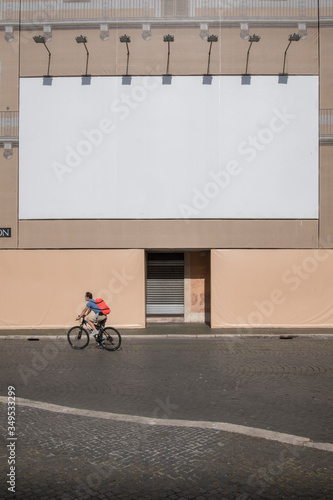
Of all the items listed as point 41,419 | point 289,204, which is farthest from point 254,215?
point 41,419

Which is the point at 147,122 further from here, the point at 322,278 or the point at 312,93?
the point at 322,278

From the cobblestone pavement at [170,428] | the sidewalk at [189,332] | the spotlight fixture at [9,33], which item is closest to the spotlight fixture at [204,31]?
the spotlight fixture at [9,33]


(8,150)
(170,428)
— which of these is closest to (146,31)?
(8,150)

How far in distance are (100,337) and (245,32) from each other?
43.9 feet

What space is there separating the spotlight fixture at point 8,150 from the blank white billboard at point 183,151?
1314 millimetres

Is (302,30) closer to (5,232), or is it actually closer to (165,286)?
(165,286)

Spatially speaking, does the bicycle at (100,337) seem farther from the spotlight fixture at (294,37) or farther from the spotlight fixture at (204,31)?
the spotlight fixture at (294,37)

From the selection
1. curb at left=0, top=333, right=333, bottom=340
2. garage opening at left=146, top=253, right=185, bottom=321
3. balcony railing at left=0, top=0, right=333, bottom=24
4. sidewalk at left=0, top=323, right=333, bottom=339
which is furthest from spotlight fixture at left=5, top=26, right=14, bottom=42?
curb at left=0, top=333, right=333, bottom=340

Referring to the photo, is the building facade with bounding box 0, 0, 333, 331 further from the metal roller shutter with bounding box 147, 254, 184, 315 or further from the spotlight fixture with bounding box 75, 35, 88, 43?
the metal roller shutter with bounding box 147, 254, 184, 315

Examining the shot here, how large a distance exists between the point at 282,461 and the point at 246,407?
7.14 ft

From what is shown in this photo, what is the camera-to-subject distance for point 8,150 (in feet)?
65.8

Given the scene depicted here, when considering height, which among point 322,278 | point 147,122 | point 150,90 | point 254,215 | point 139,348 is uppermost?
point 150,90

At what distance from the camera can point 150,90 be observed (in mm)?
19875

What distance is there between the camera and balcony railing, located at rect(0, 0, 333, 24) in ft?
65.1
